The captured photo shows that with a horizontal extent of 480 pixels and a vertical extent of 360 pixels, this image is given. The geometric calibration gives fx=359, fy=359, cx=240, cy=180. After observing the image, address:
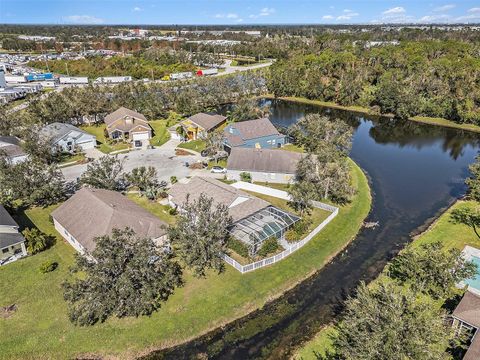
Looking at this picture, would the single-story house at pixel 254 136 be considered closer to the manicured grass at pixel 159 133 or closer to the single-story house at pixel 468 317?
the manicured grass at pixel 159 133

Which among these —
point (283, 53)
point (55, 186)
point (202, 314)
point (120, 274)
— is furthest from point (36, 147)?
point (283, 53)

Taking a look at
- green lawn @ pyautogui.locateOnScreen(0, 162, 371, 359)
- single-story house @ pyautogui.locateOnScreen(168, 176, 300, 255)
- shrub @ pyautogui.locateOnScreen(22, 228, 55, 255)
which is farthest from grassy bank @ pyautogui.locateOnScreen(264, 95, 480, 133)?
shrub @ pyautogui.locateOnScreen(22, 228, 55, 255)

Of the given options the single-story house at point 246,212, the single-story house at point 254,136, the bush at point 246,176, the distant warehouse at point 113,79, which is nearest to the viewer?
the single-story house at point 246,212

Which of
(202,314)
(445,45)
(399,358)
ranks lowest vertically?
(202,314)

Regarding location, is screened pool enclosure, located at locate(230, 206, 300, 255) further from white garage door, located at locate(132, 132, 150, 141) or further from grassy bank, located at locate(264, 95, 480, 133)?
grassy bank, located at locate(264, 95, 480, 133)

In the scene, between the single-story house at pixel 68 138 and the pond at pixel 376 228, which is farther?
the single-story house at pixel 68 138

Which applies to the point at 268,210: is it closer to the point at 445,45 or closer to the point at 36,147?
the point at 36,147

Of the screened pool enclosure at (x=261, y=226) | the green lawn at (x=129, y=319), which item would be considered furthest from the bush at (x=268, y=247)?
the green lawn at (x=129, y=319)
